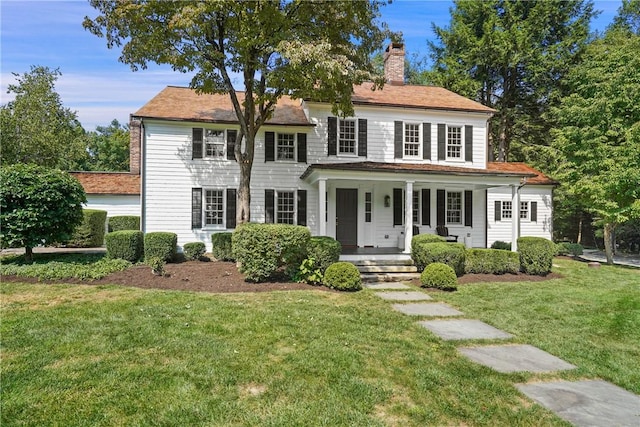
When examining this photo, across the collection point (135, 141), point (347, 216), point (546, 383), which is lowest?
point (546, 383)

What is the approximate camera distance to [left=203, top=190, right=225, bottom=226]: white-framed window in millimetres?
13641

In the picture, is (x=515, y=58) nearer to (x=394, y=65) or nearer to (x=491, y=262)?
(x=394, y=65)

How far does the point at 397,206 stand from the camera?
47.6 ft

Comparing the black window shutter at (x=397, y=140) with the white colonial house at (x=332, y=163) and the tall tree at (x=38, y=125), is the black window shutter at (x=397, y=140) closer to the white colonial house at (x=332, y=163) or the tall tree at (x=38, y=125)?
the white colonial house at (x=332, y=163)

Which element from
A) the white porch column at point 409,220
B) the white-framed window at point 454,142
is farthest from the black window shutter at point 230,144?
the white-framed window at point 454,142

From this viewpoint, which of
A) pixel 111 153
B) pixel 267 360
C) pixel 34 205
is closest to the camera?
pixel 267 360

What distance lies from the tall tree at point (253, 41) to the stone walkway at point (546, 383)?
6.07m

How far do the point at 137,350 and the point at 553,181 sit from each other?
2013cm

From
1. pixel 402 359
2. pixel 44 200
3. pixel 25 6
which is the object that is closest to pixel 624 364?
pixel 402 359

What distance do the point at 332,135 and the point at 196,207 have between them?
572 centimetres

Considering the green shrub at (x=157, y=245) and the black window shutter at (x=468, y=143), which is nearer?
the green shrub at (x=157, y=245)

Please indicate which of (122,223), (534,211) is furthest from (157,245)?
(534,211)

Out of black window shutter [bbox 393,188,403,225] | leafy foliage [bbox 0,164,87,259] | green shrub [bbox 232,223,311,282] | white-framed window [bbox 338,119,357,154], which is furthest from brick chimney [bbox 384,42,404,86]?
leafy foliage [bbox 0,164,87,259]

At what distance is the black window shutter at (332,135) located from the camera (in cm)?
1407
